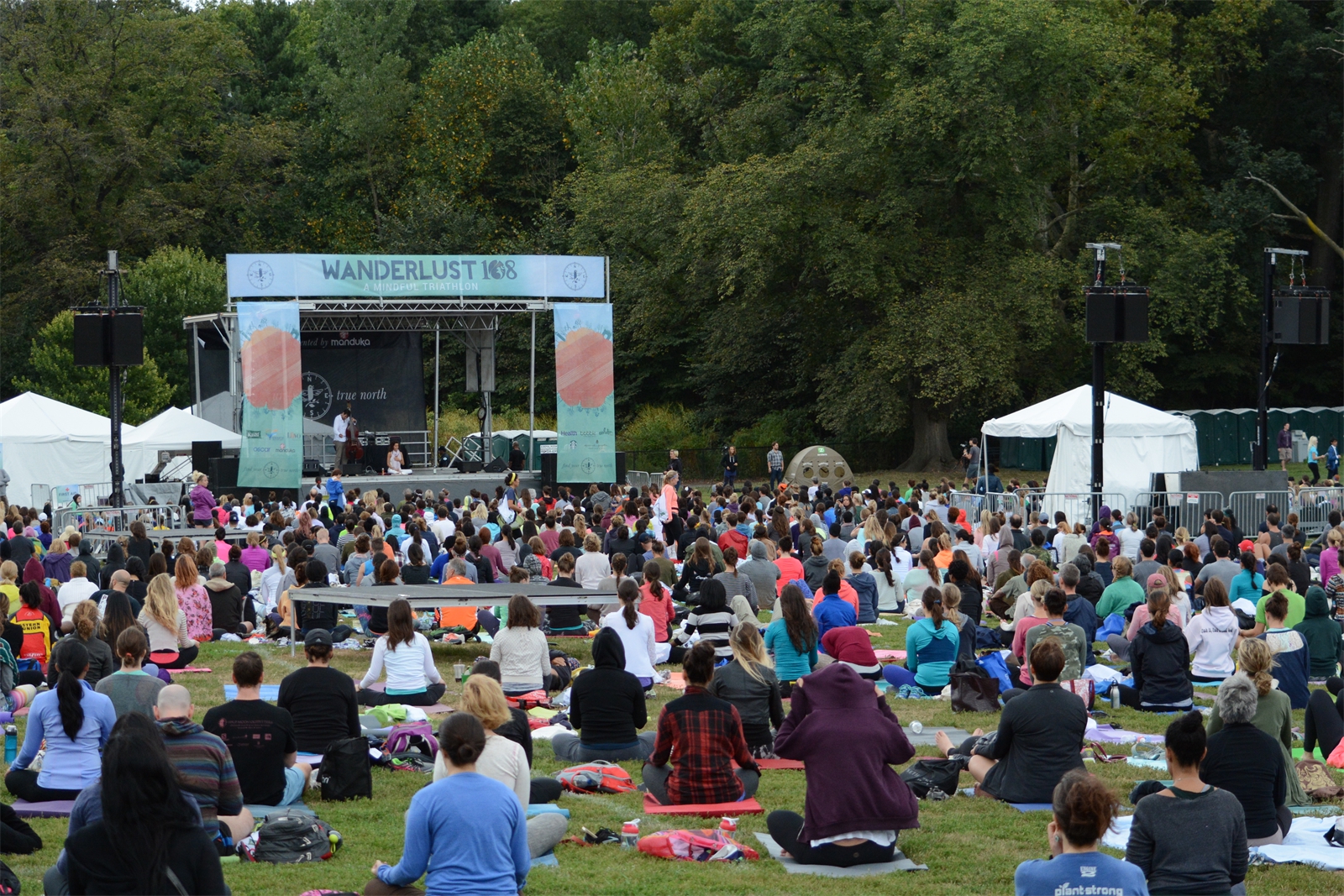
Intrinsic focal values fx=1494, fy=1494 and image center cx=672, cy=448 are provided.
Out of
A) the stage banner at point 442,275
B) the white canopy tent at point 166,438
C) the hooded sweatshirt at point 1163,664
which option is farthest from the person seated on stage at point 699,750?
the white canopy tent at point 166,438

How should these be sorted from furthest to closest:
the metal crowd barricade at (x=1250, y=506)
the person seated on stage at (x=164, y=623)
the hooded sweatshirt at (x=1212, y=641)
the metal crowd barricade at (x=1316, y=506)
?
the metal crowd barricade at (x=1316, y=506) < the metal crowd barricade at (x=1250, y=506) < the person seated on stage at (x=164, y=623) < the hooded sweatshirt at (x=1212, y=641)

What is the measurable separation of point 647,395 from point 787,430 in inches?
268

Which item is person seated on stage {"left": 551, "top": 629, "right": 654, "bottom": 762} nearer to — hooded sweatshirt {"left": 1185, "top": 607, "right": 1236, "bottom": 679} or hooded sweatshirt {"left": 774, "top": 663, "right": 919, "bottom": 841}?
hooded sweatshirt {"left": 774, "top": 663, "right": 919, "bottom": 841}

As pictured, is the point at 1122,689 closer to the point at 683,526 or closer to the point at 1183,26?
the point at 683,526

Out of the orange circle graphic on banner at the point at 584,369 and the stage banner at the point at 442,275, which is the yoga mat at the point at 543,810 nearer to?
the orange circle graphic on banner at the point at 584,369

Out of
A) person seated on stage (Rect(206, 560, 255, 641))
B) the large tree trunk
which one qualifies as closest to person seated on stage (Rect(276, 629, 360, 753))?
person seated on stage (Rect(206, 560, 255, 641))

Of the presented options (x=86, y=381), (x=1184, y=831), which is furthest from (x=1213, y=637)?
(x=86, y=381)

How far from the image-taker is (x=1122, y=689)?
36.0 ft

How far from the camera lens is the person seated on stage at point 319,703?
27.0 feet

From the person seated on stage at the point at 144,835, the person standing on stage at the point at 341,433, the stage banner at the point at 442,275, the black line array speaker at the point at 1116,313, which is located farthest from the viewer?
the person standing on stage at the point at 341,433

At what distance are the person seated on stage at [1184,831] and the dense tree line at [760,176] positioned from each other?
30.4 meters

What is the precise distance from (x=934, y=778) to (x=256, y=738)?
3.66 m

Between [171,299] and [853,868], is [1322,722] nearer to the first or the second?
[853,868]

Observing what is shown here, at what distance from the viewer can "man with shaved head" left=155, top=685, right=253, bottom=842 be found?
6.28 metres
